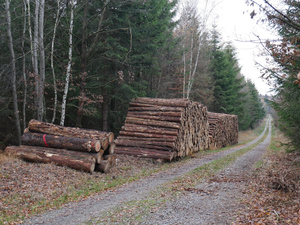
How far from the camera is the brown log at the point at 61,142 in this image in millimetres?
9750

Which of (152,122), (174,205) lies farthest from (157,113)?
(174,205)

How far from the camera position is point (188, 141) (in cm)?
1642

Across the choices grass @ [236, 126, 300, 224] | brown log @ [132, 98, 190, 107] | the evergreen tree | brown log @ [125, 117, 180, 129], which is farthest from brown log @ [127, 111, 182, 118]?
the evergreen tree

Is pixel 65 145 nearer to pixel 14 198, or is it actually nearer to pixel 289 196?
pixel 14 198

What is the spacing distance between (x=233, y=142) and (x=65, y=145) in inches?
996

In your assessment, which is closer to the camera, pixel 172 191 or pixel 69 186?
pixel 172 191

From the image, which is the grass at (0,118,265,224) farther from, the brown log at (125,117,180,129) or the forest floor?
the brown log at (125,117,180,129)

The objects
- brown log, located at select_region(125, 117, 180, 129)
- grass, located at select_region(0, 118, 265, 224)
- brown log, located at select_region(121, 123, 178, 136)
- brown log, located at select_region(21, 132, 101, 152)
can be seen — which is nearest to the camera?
grass, located at select_region(0, 118, 265, 224)

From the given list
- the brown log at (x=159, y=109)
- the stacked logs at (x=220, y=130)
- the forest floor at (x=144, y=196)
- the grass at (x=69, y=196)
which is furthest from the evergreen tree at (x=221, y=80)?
the forest floor at (x=144, y=196)

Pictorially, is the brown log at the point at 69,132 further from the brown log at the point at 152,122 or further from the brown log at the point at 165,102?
the brown log at the point at 165,102

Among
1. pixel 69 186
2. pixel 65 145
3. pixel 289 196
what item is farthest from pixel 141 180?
pixel 289 196

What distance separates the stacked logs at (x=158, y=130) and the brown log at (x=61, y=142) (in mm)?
4116

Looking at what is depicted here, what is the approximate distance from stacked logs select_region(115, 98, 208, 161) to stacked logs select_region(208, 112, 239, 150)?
6569 millimetres

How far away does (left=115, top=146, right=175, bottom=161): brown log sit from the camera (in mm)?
13305
